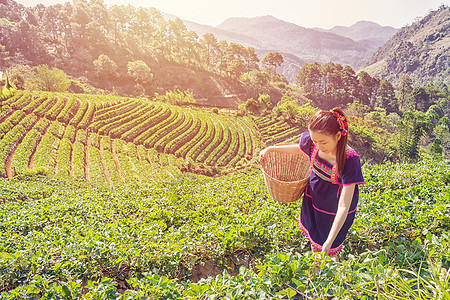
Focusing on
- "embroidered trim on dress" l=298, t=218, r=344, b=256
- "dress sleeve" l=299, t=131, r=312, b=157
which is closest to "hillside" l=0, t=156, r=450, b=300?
"embroidered trim on dress" l=298, t=218, r=344, b=256

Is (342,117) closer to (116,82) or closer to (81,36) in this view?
(116,82)

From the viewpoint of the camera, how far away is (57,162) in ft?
56.3

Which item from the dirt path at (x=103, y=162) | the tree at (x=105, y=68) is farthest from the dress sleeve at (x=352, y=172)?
the tree at (x=105, y=68)

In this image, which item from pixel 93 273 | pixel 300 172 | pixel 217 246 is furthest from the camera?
pixel 300 172

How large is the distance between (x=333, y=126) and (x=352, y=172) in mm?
426

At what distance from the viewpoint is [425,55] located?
100 meters

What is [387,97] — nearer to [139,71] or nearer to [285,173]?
[139,71]

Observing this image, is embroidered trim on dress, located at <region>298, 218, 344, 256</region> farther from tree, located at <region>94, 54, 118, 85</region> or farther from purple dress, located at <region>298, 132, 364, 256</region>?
tree, located at <region>94, 54, 118, 85</region>

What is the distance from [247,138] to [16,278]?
27.6m

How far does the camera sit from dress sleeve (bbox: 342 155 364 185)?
2.07 m

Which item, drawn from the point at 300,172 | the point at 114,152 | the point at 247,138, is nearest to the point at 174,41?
the point at 247,138

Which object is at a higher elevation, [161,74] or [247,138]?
[161,74]

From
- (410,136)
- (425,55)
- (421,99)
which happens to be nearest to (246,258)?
(410,136)

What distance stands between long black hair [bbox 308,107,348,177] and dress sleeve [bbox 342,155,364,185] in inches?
1.6
